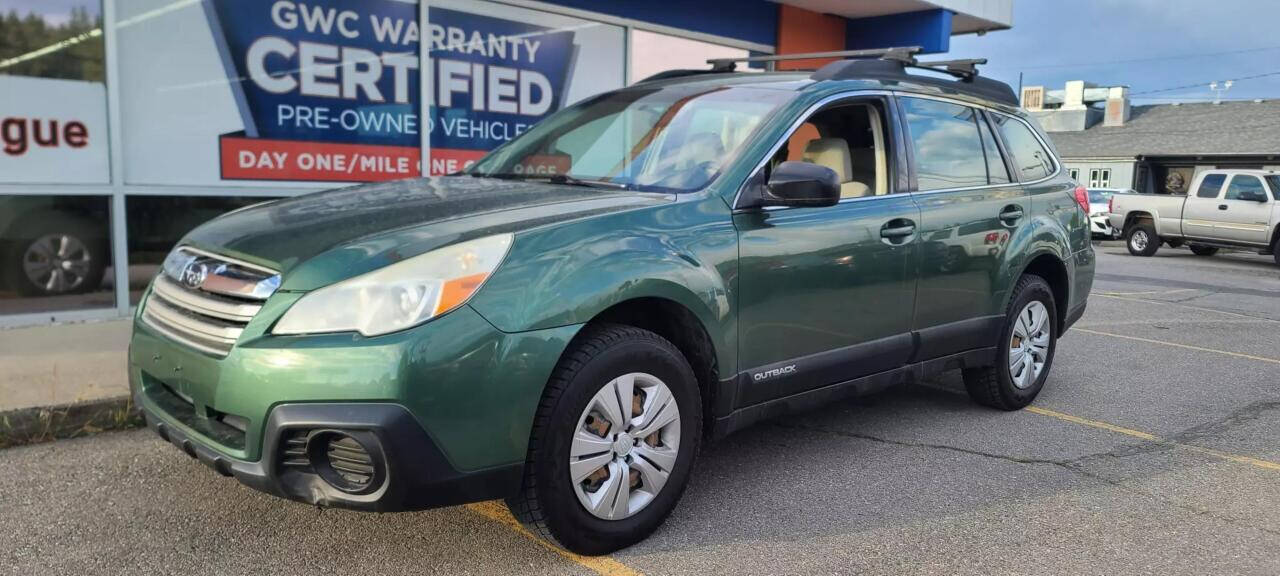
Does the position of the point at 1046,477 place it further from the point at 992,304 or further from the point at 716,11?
the point at 716,11

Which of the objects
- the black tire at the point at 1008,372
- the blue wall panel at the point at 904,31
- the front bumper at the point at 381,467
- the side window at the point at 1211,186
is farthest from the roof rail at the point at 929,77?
the side window at the point at 1211,186

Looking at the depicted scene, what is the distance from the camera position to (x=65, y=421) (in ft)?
14.5

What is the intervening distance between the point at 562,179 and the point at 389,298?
139 centimetres

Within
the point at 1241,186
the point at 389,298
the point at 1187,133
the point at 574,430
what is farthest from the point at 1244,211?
the point at 1187,133

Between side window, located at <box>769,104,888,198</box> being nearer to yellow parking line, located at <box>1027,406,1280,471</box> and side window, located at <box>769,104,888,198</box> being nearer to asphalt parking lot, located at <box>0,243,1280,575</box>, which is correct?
asphalt parking lot, located at <box>0,243,1280,575</box>

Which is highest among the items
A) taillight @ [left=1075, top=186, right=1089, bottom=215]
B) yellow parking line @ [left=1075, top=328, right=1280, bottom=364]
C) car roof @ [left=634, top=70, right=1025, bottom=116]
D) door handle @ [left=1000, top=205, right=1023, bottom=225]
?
car roof @ [left=634, top=70, right=1025, bottom=116]

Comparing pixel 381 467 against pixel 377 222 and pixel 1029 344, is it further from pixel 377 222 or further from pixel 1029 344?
pixel 1029 344

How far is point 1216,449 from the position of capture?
15.5 feet

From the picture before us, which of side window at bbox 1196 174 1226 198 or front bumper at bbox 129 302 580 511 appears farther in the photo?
side window at bbox 1196 174 1226 198

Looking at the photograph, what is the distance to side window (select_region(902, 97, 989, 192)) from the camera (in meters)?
4.49

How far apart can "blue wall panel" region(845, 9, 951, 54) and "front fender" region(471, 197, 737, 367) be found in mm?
9680

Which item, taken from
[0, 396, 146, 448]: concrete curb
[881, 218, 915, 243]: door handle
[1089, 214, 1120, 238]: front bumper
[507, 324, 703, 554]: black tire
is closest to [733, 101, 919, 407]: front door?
[881, 218, 915, 243]: door handle

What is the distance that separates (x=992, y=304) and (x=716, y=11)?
695 cm

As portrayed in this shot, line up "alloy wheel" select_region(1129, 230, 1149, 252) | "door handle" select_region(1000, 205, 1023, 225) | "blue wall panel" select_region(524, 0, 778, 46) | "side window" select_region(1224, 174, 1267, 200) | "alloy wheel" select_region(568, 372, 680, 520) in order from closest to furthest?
"alloy wheel" select_region(568, 372, 680, 520) → "door handle" select_region(1000, 205, 1023, 225) → "blue wall panel" select_region(524, 0, 778, 46) → "side window" select_region(1224, 174, 1267, 200) → "alloy wheel" select_region(1129, 230, 1149, 252)
